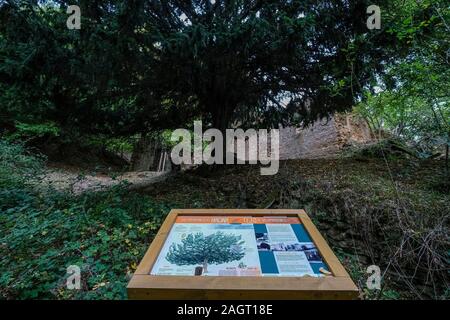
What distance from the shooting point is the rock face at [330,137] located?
9102 millimetres

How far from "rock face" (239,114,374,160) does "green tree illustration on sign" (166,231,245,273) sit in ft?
23.1

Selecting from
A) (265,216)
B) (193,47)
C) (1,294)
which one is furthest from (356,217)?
(1,294)

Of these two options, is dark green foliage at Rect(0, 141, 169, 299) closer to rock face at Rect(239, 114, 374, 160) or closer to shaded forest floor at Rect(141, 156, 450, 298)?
shaded forest floor at Rect(141, 156, 450, 298)

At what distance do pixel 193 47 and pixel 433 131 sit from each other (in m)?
4.47

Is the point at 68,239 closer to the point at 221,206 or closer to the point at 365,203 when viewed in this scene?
the point at 221,206

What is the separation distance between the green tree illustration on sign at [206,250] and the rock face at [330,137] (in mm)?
7040

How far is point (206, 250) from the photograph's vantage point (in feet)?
5.45

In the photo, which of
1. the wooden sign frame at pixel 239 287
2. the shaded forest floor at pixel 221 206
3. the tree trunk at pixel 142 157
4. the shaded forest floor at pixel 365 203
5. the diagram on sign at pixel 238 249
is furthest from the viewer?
the tree trunk at pixel 142 157

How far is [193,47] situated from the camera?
11.6 feet

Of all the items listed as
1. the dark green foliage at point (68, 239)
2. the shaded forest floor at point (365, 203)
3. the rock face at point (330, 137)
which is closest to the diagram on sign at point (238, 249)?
the dark green foliage at point (68, 239)

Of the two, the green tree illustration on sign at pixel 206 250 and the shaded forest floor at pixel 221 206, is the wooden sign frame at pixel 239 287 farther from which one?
the shaded forest floor at pixel 221 206

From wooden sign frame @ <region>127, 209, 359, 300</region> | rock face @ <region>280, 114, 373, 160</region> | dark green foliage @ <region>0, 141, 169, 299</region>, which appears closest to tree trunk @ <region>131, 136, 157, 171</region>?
rock face @ <region>280, 114, 373, 160</region>

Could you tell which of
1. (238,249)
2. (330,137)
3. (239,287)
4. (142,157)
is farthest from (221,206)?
(142,157)

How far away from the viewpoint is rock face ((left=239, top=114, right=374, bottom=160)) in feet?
29.9
